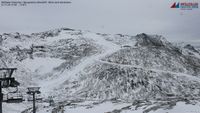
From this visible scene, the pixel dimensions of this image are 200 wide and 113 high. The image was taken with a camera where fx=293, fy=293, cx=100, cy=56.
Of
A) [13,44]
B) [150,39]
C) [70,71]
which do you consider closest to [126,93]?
[70,71]

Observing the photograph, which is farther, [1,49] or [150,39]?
[150,39]

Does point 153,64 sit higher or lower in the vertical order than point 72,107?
higher

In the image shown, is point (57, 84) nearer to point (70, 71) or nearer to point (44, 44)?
point (70, 71)

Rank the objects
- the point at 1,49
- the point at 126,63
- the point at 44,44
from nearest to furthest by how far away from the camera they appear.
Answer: the point at 126,63 < the point at 1,49 < the point at 44,44

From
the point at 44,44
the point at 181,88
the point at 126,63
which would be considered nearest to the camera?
the point at 181,88

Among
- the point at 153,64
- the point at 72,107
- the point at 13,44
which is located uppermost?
the point at 13,44

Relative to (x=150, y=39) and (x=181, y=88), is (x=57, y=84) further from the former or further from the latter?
(x=150, y=39)

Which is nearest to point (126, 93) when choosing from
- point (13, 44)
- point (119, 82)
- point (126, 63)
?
point (119, 82)
